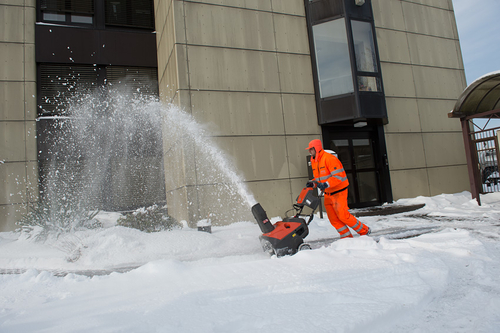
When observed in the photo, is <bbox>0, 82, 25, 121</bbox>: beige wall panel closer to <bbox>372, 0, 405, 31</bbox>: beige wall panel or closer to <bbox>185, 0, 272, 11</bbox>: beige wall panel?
<bbox>185, 0, 272, 11</bbox>: beige wall panel

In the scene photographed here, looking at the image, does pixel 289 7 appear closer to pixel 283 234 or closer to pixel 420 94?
pixel 420 94

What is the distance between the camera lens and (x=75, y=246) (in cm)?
518

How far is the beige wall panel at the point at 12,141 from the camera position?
9172 millimetres

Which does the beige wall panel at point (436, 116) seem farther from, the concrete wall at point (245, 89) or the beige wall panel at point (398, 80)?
the concrete wall at point (245, 89)

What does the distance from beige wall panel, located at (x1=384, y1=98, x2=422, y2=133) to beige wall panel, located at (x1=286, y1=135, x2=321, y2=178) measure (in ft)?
9.96

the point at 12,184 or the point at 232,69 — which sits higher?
the point at 232,69

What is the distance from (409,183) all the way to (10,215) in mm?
11700

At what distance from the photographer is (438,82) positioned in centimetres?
1152

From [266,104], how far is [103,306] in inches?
288

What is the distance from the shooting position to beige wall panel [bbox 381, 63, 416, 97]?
10.7 meters

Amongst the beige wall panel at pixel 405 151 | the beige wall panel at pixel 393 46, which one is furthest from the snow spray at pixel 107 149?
the beige wall panel at pixel 393 46

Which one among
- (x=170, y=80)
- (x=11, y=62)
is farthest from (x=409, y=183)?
(x=11, y=62)

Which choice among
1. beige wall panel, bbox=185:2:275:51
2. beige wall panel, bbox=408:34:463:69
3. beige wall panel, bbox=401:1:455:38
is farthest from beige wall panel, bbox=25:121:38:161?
beige wall panel, bbox=401:1:455:38

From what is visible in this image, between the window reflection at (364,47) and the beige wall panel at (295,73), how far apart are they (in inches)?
56.1
